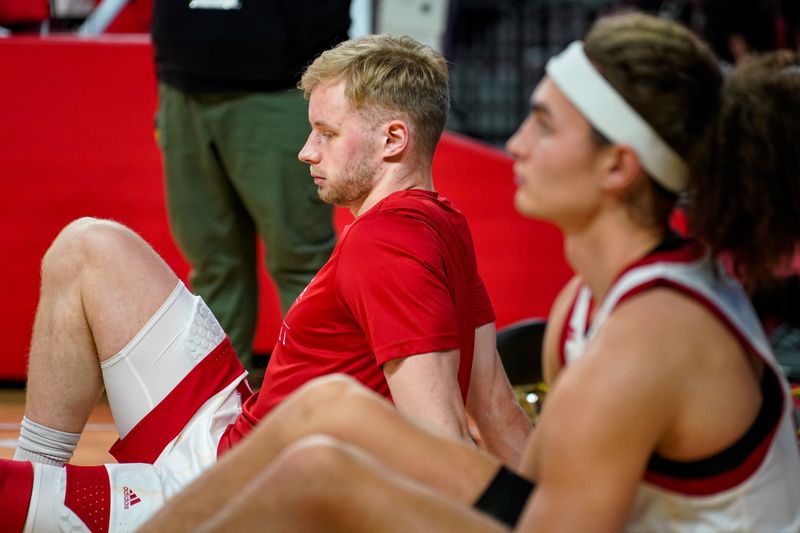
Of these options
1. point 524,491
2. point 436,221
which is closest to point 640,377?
point 524,491

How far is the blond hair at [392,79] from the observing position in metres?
2.38

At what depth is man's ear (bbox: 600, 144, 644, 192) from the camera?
1.65m

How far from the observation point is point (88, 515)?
221 centimetres

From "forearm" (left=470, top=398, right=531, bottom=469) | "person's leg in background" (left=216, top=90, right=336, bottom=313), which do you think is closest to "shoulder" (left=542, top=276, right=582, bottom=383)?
"forearm" (left=470, top=398, right=531, bottom=469)

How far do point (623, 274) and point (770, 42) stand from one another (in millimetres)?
4031

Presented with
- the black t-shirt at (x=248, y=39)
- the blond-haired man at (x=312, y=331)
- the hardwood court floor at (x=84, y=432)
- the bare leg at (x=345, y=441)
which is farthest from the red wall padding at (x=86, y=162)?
the bare leg at (x=345, y=441)

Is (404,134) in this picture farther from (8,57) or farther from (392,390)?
(8,57)

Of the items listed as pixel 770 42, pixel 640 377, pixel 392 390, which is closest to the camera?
pixel 640 377

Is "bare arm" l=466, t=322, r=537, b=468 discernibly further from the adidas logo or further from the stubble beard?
the adidas logo

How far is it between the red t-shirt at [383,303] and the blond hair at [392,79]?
0.52 ft

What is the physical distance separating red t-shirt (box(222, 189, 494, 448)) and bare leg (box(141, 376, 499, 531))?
0.32 metres

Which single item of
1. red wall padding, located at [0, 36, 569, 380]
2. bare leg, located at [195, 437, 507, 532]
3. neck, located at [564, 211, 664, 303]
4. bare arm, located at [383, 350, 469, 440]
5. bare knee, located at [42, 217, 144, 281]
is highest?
neck, located at [564, 211, 664, 303]

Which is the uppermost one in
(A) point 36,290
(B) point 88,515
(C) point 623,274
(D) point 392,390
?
(C) point 623,274

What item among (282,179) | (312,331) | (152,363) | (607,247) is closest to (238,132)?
(282,179)
